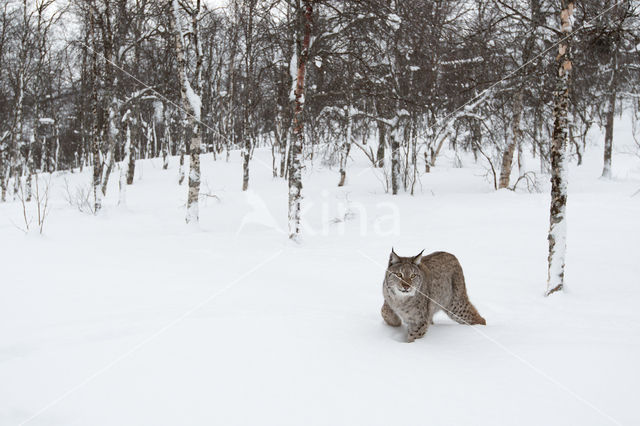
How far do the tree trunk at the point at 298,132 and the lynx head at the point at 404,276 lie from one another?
21.0 ft

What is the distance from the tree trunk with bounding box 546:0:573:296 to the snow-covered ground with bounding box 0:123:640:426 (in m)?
0.85

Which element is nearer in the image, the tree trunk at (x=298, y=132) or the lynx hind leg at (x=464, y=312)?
the lynx hind leg at (x=464, y=312)

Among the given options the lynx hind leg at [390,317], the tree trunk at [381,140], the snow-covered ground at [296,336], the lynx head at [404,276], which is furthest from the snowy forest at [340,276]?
the tree trunk at [381,140]

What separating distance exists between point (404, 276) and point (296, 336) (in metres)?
1.29

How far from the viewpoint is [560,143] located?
5.71m

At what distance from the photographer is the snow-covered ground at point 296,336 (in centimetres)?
275

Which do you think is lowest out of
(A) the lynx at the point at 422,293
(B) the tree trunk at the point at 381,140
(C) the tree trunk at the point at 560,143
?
(A) the lynx at the point at 422,293

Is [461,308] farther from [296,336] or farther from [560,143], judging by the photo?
[560,143]

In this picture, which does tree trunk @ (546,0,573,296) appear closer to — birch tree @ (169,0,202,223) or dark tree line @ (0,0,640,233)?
dark tree line @ (0,0,640,233)

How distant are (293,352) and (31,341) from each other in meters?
2.48

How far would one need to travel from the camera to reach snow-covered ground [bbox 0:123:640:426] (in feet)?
9.01

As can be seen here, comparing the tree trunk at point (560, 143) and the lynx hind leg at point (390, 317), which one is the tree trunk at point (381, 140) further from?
the lynx hind leg at point (390, 317)

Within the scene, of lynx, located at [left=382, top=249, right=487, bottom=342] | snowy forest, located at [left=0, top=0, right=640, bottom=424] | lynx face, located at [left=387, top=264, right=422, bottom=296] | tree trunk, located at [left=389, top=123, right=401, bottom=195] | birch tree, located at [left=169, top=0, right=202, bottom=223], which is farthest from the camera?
tree trunk, located at [left=389, top=123, right=401, bottom=195]

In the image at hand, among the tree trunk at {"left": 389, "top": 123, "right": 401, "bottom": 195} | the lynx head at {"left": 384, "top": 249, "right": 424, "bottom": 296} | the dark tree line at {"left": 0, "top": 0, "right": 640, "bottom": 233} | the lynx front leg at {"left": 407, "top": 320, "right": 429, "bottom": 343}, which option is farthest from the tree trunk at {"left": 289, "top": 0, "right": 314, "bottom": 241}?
the tree trunk at {"left": 389, "top": 123, "right": 401, "bottom": 195}
